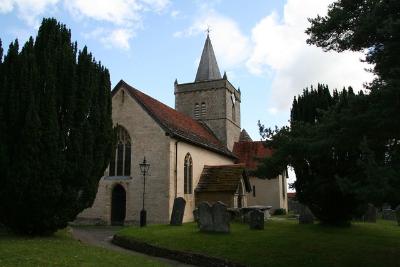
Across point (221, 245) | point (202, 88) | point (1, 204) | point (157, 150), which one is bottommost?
point (221, 245)

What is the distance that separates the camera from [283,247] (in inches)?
529

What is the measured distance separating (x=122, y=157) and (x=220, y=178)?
6842 mm

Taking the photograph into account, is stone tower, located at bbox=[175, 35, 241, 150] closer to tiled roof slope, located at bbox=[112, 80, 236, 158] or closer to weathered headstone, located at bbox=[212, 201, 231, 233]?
tiled roof slope, located at bbox=[112, 80, 236, 158]

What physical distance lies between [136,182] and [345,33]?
17508 millimetres

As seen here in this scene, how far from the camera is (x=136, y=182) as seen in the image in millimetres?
26141

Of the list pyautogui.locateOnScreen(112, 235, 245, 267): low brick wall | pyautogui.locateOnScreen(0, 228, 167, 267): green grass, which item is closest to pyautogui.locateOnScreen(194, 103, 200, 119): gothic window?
pyautogui.locateOnScreen(112, 235, 245, 267): low brick wall

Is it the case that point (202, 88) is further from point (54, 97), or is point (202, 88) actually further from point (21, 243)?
point (21, 243)

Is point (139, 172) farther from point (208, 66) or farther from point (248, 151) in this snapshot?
point (208, 66)

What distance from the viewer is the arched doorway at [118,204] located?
26644 millimetres

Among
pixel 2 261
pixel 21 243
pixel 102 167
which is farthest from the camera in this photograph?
pixel 102 167

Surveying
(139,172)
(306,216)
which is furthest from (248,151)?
(306,216)

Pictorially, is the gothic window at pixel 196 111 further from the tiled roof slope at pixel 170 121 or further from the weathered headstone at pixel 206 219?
the weathered headstone at pixel 206 219

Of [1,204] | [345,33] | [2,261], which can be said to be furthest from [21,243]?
[345,33]

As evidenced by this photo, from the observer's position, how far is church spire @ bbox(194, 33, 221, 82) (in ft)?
137
